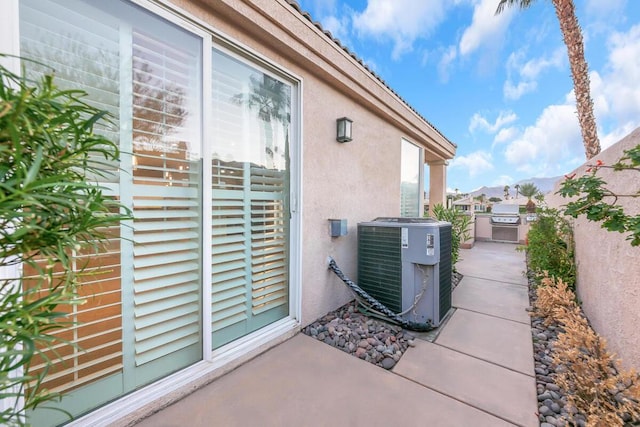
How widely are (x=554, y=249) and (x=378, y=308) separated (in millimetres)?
3767

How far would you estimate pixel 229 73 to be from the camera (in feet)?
8.34

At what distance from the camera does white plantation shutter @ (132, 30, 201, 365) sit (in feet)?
6.49

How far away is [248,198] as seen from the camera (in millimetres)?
2697

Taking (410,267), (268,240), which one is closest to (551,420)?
(410,267)

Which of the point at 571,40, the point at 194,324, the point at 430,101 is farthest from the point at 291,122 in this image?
the point at 430,101

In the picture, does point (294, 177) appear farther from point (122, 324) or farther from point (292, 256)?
point (122, 324)

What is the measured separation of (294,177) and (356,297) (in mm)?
1936

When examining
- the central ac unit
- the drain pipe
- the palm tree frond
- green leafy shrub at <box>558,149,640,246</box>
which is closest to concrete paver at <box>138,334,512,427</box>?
the drain pipe

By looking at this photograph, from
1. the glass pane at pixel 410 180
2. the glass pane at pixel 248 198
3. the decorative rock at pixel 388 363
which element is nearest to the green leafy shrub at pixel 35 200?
the glass pane at pixel 248 198

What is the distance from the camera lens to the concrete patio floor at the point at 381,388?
74.9 inches

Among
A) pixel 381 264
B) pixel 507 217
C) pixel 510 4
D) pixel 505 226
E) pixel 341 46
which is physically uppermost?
pixel 510 4

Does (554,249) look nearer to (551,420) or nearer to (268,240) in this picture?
(551,420)

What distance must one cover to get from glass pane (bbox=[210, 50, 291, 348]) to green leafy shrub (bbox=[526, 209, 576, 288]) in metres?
4.32

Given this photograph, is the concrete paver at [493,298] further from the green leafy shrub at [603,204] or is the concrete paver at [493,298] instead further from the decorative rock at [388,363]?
the green leafy shrub at [603,204]
